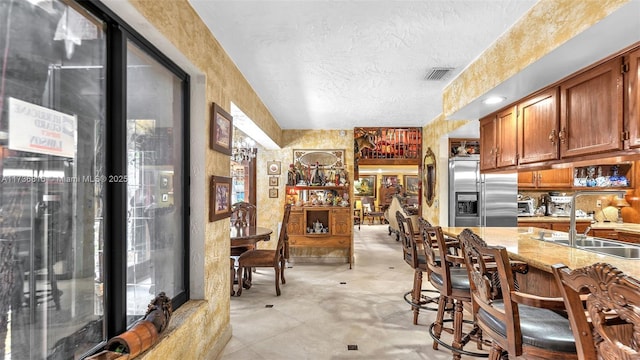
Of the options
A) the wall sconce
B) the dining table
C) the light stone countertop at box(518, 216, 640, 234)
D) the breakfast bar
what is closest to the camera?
the breakfast bar

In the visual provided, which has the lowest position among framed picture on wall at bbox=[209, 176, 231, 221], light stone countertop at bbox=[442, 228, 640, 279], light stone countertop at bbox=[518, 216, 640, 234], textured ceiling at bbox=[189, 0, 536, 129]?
light stone countertop at bbox=[518, 216, 640, 234]

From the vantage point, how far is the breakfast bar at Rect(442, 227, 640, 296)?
1966 millimetres

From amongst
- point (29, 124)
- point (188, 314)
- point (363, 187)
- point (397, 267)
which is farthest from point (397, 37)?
point (363, 187)

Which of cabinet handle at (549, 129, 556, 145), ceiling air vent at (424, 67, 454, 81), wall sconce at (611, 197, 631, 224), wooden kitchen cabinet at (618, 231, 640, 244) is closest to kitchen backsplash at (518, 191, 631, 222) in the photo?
wall sconce at (611, 197, 631, 224)

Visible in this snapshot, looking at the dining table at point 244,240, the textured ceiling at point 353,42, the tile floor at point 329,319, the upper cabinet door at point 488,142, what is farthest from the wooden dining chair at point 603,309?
the dining table at point 244,240

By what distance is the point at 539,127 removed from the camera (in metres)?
2.89

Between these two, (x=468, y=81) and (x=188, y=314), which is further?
(x=468, y=81)

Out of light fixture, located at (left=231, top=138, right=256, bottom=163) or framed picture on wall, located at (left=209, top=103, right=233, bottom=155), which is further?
light fixture, located at (left=231, top=138, right=256, bottom=163)

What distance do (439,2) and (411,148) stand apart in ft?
15.5

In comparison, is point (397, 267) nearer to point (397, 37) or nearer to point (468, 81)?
point (468, 81)

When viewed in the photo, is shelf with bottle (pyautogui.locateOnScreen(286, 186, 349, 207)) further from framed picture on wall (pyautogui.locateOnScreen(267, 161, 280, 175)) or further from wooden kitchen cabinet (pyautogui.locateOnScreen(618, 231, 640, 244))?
wooden kitchen cabinet (pyautogui.locateOnScreen(618, 231, 640, 244))

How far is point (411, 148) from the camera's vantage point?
6.75m

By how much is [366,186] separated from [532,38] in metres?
13.2

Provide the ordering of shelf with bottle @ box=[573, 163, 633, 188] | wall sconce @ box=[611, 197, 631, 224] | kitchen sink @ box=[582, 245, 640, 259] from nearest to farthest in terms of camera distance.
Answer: kitchen sink @ box=[582, 245, 640, 259]
shelf with bottle @ box=[573, 163, 633, 188]
wall sconce @ box=[611, 197, 631, 224]
